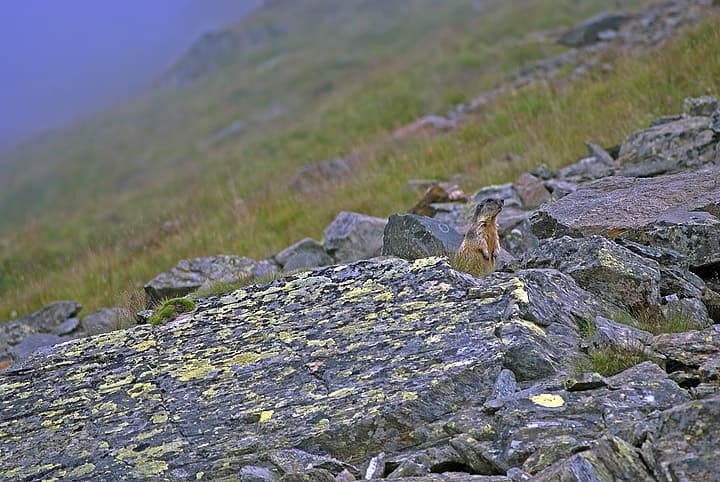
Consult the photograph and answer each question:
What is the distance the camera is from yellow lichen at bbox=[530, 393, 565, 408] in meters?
3.70

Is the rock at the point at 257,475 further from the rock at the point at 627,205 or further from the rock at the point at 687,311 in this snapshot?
the rock at the point at 627,205

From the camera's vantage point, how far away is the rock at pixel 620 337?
411 centimetres

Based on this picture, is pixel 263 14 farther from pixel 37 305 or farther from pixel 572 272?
pixel 572 272

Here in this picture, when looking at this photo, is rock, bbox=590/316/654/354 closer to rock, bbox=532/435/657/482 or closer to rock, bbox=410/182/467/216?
rock, bbox=532/435/657/482

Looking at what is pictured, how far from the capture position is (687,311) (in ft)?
15.3

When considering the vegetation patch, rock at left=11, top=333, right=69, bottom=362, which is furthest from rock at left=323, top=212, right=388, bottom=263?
rock at left=11, top=333, right=69, bottom=362

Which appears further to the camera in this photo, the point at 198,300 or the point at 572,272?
the point at 198,300

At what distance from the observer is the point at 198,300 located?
19.0 ft

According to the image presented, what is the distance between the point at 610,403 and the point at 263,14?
68528mm


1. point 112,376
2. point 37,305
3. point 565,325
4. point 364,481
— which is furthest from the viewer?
point 37,305

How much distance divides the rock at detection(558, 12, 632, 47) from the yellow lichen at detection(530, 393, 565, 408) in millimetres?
16592

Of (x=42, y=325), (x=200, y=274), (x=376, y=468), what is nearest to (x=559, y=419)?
(x=376, y=468)

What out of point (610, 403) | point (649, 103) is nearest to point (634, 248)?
point (610, 403)

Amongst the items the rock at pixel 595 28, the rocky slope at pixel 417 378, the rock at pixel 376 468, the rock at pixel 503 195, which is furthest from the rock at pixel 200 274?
the rock at pixel 595 28
